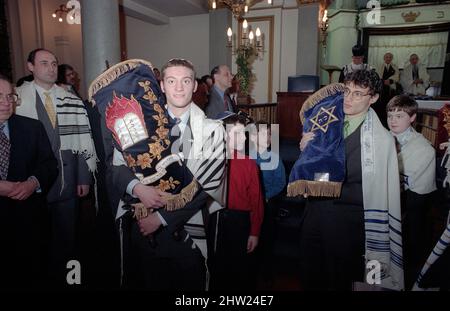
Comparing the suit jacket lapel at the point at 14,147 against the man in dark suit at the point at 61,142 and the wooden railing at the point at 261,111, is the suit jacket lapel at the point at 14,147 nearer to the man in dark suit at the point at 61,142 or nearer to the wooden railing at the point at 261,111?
the man in dark suit at the point at 61,142

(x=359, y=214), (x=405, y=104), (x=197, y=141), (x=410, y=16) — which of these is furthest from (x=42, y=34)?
(x=410, y=16)

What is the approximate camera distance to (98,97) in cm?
170

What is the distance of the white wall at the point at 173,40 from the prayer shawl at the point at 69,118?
6.80 m

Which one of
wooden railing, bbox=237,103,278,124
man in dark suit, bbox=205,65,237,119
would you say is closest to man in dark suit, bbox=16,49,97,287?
man in dark suit, bbox=205,65,237,119

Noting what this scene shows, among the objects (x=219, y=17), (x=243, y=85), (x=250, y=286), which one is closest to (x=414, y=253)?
(x=250, y=286)

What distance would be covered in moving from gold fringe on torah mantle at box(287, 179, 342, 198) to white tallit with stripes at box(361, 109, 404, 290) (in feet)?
0.65

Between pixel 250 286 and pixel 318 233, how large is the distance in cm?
94

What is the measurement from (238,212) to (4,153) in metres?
1.77

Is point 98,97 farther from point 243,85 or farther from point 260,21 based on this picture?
point 260,21

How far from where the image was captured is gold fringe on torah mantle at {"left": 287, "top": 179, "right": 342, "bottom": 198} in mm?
1939

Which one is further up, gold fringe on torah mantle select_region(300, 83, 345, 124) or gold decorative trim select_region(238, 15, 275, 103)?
gold decorative trim select_region(238, 15, 275, 103)

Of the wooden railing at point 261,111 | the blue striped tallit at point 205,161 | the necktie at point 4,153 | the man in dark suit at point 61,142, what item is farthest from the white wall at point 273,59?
the necktie at point 4,153

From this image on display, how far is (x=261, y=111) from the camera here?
7.20m

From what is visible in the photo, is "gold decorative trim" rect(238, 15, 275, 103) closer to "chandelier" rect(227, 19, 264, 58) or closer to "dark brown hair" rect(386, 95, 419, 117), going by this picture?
"chandelier" rect(227, 19, 264, 58)
